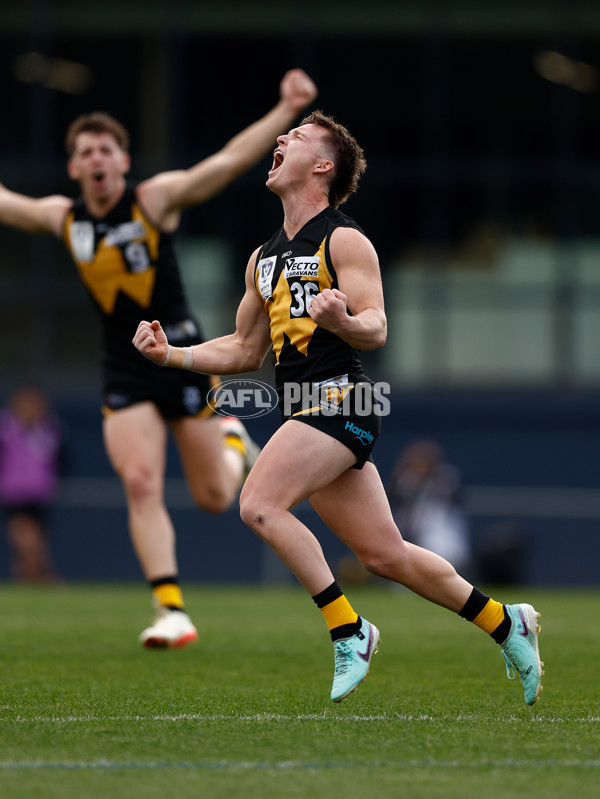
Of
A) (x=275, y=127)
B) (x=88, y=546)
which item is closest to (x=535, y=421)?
(x=88, y=546)

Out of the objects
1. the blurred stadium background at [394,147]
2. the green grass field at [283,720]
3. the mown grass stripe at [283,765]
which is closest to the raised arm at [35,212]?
the green grass field at [283,720]

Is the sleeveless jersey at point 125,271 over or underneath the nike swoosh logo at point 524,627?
over

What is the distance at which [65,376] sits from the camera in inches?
733

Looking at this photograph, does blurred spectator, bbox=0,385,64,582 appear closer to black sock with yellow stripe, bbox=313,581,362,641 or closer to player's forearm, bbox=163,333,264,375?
player's forearm, bbox=163,333,264,375

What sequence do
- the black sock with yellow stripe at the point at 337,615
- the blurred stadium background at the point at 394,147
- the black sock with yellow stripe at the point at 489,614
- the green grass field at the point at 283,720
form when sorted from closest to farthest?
the green grass field at the point at 283,720 → the black sock with yellow stripe at the point at 337,615 → the black sock with yellow stripe at the point at 489,614 → the blurred stadium background at the point at 394,147

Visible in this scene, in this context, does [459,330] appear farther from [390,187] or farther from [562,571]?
[562,571]

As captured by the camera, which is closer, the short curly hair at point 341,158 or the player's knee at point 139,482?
the short curly hair at point 341,158

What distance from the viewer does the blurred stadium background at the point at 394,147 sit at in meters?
18.6

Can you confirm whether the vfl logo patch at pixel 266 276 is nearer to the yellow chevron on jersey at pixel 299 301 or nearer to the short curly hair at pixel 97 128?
the yellow chevron on jersey at pixel 299 301

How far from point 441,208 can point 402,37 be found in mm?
2489

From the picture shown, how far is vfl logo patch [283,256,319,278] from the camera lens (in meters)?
4.99

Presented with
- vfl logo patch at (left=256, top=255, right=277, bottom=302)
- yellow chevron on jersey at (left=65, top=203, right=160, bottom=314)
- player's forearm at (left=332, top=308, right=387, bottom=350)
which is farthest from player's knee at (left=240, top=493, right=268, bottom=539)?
yellow chevron on jersey at (left=65, top=203, right=160, bottom=314)

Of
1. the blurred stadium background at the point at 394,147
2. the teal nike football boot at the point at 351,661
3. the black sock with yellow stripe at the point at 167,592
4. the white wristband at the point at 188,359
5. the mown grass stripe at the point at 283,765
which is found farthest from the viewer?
the blurred stadium background at the point at 394,147

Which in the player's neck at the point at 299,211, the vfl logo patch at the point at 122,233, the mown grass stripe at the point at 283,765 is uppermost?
the vfl logo patch at the point at 122,233
